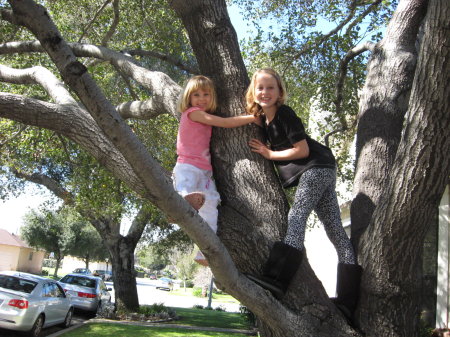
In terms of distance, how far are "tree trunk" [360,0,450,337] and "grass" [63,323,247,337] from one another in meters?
9.20

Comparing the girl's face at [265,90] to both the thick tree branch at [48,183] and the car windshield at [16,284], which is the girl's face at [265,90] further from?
the thick tree branch at [48,183]

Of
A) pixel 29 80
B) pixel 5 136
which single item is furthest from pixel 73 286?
pixel 29 80

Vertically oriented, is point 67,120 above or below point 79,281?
above

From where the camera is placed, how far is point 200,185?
326 centimetres

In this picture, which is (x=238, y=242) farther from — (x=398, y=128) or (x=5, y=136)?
(x=5, y=136)

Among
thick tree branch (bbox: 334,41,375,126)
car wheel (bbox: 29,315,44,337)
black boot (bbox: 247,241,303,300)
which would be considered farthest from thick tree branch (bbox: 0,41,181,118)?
car wheel (bbox: 29,315,44,337)

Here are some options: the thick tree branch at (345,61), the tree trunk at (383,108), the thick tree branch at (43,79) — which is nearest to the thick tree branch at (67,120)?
the thick tree branch at (43,79)

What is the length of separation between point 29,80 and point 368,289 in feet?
11.8

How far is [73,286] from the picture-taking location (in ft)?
56.1

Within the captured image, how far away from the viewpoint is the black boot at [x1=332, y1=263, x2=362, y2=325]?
303cm

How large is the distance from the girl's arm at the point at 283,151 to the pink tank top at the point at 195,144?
1.11 feet

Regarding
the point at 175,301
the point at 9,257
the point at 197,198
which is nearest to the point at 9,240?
the point at 9,257

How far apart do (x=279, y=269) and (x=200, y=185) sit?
0.81 meters

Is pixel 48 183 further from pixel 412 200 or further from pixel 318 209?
pixel 412 200
